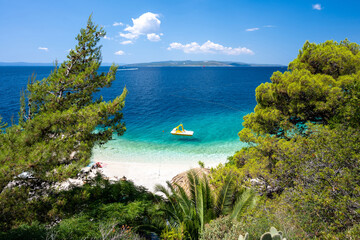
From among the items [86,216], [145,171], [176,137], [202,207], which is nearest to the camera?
[86,216]

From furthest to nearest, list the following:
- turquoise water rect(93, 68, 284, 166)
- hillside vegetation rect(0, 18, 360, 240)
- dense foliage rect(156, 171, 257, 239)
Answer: turquoise water rect(93, 68, 284, 166) → dense foliage rect(156, 171, 257, 239) → hillside vegetation rect(0, 18, 360, 240)

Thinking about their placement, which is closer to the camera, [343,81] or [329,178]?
[329,178]

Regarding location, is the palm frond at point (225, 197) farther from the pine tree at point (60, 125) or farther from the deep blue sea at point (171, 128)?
the deep blue sea at point (171, 128)

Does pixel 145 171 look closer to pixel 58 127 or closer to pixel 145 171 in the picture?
pixel 145 171

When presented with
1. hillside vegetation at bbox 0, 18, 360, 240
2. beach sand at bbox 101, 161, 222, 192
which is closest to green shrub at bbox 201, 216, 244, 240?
hillside vegetation at bbox 0, 18, 360, 240

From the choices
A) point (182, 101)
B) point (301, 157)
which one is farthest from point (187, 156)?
point (182, 101)

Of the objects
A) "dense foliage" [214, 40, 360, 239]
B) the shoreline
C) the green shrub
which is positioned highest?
"dense foliage" [214, 40, 360, 239]

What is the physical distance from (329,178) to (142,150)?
15698mm

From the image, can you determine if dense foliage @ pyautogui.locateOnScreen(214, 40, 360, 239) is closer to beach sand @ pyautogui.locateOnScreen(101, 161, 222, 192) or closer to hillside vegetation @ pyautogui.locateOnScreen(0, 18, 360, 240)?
hillside vegetation @ pyautogui.locateOnScreen(0, 18, 360, 240)

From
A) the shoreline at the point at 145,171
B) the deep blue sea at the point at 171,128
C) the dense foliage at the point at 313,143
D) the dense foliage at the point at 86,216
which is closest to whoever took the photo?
the dense foliage at the point at 313,143

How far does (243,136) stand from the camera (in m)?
9.16

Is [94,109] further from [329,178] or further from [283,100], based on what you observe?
[283,100]

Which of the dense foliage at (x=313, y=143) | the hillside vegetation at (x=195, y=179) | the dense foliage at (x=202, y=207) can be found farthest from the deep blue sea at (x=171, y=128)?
the dense foliage at (x=313, y=143)

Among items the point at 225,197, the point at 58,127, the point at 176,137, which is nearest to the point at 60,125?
the point at 58,127
